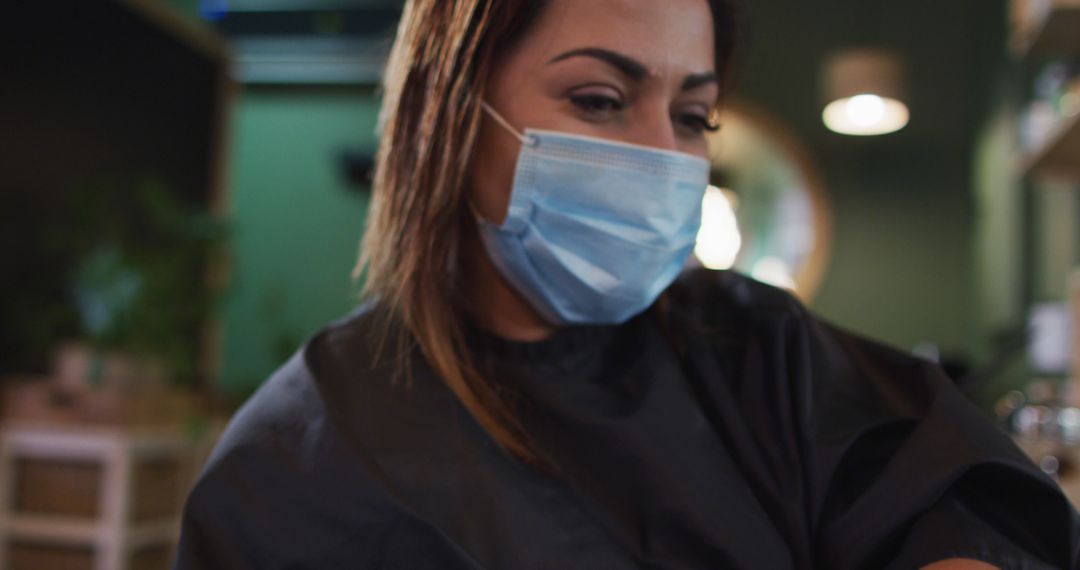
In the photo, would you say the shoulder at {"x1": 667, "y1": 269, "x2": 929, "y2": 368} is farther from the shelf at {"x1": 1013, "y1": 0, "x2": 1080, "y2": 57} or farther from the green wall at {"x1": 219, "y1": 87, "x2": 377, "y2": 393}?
the green wall at {"x1": 219, "y1": 87, "x2": 377, "y2": 393}

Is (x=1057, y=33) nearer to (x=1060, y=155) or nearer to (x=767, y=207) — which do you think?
(x=1060, y=155)

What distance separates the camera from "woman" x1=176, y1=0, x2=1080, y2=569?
90 centimetres

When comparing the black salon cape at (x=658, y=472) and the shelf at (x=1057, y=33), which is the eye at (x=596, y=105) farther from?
the shelf at (x=1057, y=33)

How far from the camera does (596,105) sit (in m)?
1.09

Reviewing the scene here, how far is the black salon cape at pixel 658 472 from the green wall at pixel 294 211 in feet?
13.7

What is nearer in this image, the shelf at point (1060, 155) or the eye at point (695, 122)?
the eye at point (695, 122)

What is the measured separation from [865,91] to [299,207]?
2.96 meters

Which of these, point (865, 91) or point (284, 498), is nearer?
point (284, 498)

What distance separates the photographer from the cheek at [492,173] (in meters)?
1.11

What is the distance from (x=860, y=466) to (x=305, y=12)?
14.9ft

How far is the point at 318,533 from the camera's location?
3.07 feet

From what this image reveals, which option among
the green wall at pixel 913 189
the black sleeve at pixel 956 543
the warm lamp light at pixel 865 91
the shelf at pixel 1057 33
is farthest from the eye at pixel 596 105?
the green wall at pixel 913 189

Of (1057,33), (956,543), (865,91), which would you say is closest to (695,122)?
(956,543)

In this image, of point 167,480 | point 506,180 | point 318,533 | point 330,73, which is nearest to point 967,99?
point 330,73
